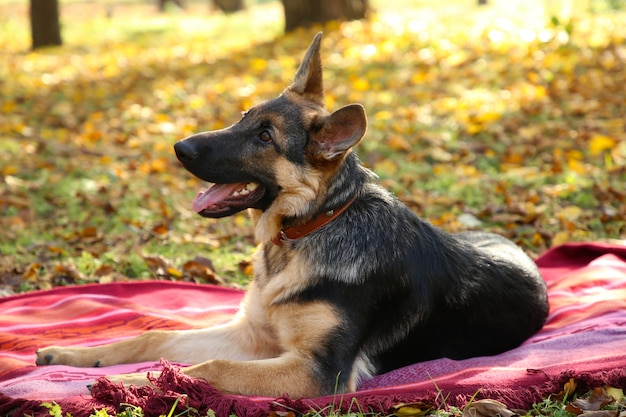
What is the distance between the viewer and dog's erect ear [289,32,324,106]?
17.2 feet

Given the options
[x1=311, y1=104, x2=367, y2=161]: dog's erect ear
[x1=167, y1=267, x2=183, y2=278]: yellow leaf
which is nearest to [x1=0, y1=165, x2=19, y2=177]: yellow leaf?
→ [x1=167, y1=267, x2=183, y2=278]: yellow leaf

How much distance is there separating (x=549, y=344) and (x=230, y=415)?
234cm

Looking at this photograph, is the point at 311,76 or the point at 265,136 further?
the point at 311,76

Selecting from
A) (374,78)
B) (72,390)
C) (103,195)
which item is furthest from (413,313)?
(374,78)

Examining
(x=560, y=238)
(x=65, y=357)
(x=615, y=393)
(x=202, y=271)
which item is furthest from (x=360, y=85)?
(x=615, y=393)

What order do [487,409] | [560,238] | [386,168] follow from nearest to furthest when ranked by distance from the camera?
[487,409] → [560,238] → [386,168]

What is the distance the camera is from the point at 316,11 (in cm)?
1812

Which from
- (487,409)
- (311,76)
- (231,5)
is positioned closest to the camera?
(487,409)

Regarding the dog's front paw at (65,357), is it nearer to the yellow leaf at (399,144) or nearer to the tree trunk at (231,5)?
the yellow leaf at (399,144)

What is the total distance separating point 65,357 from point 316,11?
14.3m

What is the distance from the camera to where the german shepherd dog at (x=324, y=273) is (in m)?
4.51

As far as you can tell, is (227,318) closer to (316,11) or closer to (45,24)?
(316,11)

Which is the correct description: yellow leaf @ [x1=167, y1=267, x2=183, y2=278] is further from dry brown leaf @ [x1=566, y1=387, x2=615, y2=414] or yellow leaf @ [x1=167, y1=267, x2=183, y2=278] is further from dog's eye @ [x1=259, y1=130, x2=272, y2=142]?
dry brown leaf @ [x1=566, y1=387, x2=615, y2=414]

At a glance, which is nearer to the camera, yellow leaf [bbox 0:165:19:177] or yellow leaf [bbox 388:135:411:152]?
yellow leaf [bbox 0:165:19:177]
